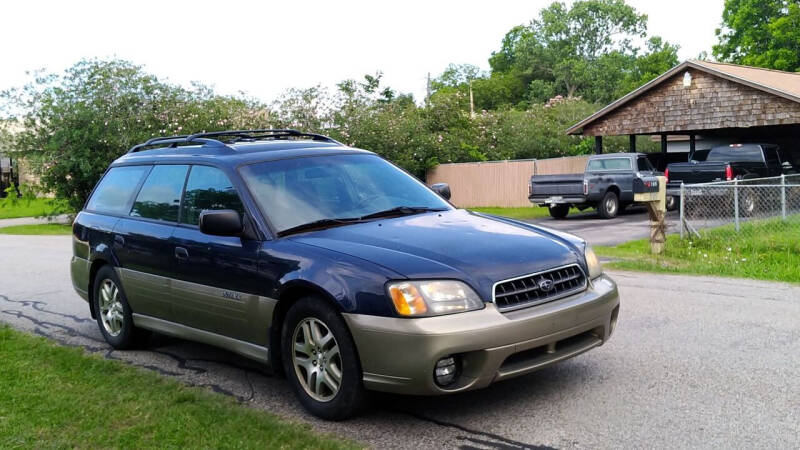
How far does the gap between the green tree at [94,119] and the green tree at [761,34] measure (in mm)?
39377

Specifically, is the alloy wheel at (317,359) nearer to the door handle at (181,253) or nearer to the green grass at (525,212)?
the door handle at (181,253)

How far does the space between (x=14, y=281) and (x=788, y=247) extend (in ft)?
37.8

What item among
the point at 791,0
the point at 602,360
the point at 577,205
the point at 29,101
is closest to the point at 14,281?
the point at 602,360

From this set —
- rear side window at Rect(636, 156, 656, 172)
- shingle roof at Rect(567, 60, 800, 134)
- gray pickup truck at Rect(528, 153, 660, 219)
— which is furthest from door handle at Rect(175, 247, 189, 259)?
shingle roof at Rect(567, 60, 800, 134)

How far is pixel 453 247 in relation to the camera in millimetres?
4699

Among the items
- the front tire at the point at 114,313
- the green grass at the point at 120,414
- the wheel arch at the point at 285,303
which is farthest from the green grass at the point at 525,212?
the wheel arch at the point at 285,303

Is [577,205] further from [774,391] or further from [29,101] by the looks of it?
[29,101]

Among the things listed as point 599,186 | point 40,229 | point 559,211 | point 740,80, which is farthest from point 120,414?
point 40,229

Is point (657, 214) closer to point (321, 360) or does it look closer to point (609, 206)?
point (321, 360)

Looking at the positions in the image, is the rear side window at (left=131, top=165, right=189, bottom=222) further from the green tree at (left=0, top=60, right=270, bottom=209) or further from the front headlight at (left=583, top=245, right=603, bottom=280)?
the green tree at (left=0, top=60, right=270, bottom=209)

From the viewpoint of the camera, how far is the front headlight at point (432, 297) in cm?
428

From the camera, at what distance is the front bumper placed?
4.21 m

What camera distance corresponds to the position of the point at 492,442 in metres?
4.23

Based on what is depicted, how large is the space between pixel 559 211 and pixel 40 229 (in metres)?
18.4
